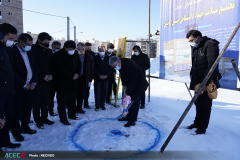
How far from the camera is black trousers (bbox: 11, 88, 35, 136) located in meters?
2.98

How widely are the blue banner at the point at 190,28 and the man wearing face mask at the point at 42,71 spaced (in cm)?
583

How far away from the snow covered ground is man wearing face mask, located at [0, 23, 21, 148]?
420 mm

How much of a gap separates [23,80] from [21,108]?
0.56 m

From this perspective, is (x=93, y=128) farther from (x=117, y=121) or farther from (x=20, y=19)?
(x=20, y=19)

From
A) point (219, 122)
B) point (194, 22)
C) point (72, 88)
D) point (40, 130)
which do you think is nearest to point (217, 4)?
point (194, 22)

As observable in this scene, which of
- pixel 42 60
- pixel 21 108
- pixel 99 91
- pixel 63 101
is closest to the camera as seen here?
pixel 21 108

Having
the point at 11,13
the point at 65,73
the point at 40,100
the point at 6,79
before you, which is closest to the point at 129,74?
the point at 65,73

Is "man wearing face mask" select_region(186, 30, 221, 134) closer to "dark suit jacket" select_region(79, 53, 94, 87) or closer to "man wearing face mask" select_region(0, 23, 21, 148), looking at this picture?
"dark suit jacket" select_region(79, 53, 94, 87)

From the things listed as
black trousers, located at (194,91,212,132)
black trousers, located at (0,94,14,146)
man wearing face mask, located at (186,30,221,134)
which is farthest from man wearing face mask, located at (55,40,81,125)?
black trousers, located at (194,91,212,132)

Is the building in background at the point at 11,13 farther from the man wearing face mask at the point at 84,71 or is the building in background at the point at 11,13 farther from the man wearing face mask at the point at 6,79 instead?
the man wearing face mask at the point at 6,79

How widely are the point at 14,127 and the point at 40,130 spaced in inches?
25.3

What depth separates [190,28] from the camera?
7.64 m

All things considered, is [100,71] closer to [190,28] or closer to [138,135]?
[138,135]

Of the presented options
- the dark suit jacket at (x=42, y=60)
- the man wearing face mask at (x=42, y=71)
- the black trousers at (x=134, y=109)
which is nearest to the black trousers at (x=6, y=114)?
the man wearing face mask at (x=42, y=71)
